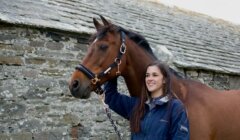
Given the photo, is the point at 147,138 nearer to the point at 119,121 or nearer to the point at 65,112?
the point at 65,112

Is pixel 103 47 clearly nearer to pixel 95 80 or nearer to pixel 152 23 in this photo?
pixel 95 80

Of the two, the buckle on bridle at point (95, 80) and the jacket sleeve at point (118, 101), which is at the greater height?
the buckle on bridle at point (95, 80)

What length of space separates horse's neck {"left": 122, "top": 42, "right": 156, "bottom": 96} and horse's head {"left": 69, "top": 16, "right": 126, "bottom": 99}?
0.11 m

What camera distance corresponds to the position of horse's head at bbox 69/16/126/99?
11.8ft

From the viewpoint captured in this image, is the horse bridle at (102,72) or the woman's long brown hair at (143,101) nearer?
the woman's long brown hair at (143,101)

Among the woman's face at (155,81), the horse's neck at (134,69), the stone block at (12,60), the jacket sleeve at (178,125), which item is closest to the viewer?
the jacket sleeve at (178,125)

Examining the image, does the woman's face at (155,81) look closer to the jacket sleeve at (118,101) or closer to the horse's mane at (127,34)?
the jacket sleeve at (118,101)

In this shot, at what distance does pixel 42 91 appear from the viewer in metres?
5.81

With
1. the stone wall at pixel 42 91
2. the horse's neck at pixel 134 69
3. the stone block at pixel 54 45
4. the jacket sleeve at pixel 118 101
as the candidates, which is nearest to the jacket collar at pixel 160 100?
the jacket sleeve at pixel 118 101

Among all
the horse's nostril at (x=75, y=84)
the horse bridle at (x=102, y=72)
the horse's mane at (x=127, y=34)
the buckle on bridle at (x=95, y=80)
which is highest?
the horse's mane at (x=127, y=34)

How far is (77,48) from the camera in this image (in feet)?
21.1

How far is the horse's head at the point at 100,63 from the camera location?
3590mm

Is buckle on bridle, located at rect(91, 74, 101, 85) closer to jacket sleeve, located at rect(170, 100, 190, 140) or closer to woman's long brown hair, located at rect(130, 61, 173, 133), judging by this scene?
woman's long brown hair, located at rect(130, 61, 173, 133)

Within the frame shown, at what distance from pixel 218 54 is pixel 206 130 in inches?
248
